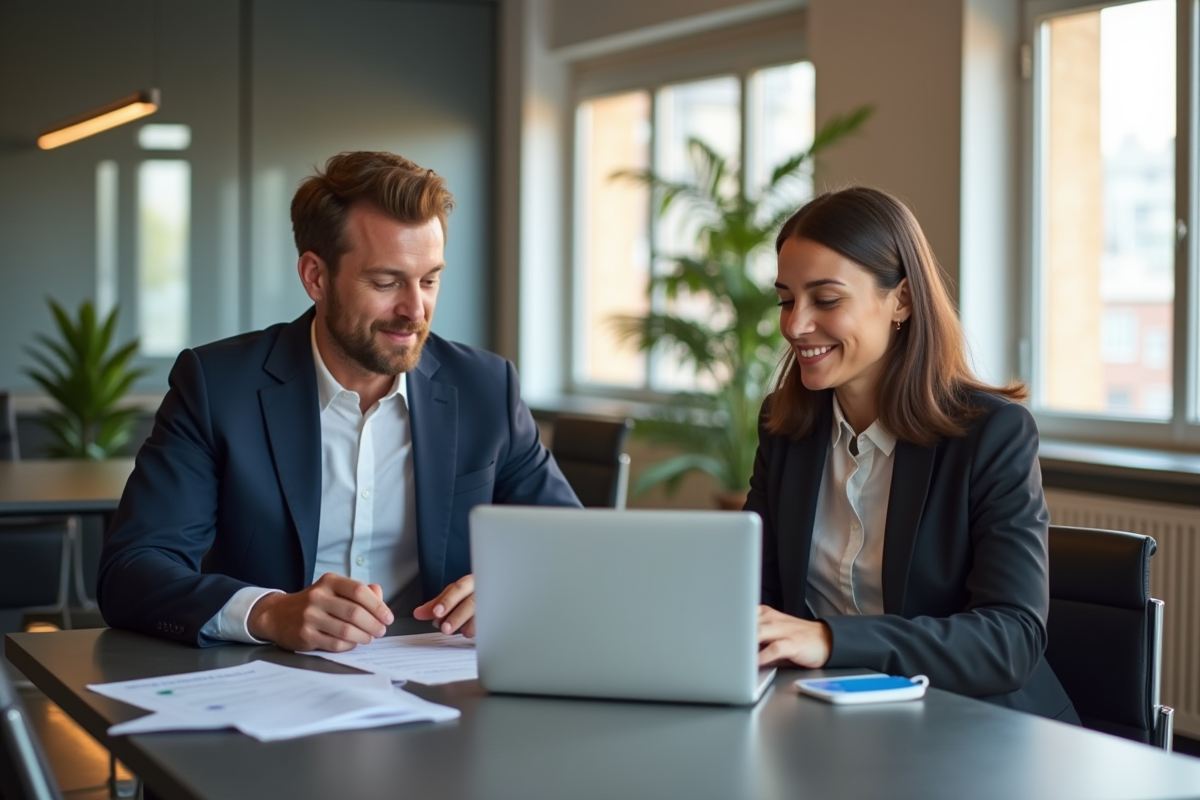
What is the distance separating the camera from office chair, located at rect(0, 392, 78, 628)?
181 inches

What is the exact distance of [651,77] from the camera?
6.77 metres

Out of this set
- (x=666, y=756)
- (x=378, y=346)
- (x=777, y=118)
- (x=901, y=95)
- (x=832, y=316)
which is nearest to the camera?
(x=666, y=756)

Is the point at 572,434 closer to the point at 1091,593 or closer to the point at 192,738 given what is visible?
the point at 1091,593

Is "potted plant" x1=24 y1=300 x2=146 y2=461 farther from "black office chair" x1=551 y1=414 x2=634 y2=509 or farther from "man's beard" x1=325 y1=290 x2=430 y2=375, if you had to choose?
"man's beard" x1=325 y1=290 x2=430 y2=375

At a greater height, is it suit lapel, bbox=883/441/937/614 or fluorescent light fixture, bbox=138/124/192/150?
fluorescent light fixture, bbox=138/124/192/150

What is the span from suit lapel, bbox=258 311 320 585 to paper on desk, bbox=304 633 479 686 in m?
0.33

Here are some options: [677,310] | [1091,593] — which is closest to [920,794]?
[1091,593]

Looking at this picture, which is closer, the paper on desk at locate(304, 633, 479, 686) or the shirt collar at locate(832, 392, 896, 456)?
the paper on desk at locate(304, 633, 479, 686)

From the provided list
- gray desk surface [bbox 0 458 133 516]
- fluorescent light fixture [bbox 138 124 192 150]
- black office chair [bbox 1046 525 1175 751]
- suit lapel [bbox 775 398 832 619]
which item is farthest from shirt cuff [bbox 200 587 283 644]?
fluorescent light fixture [bbox 138 124 192 150]

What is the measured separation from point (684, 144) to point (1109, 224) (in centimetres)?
256

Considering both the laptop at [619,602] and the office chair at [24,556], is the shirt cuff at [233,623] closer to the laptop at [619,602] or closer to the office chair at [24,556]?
the laptop at [619,602]

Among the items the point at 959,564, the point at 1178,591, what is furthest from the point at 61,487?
the point at 1178,591

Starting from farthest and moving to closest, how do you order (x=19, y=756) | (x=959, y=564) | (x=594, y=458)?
(x=594, y=458)
(x=959, y=564)
(x=19, y=756)

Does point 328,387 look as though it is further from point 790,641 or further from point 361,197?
point 790,641
